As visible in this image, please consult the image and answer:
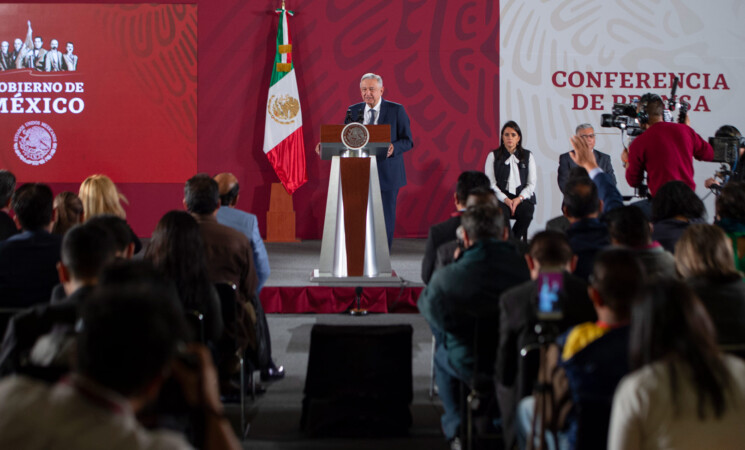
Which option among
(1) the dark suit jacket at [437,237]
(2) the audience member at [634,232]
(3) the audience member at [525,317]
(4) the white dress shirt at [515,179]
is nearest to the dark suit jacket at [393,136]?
(4) the white dress shirt at [515,179]

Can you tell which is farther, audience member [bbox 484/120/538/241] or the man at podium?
audience member [bbox 484/120/538/241]

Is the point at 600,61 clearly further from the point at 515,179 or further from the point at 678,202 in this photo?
the point at 678,202

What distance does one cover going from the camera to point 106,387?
109 centimetres

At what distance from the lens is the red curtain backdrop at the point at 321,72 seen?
783cm

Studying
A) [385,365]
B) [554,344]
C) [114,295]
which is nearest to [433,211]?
[385,365]

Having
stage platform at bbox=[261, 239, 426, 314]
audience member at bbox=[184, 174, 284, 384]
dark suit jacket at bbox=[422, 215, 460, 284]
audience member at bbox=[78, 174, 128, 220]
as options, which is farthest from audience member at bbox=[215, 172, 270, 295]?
stage platform at bbox=[261, 239, 426, 314]

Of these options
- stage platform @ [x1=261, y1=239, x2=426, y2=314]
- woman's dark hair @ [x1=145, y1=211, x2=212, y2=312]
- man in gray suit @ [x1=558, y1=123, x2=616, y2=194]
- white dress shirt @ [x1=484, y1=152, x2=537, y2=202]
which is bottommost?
stage platform @ [x1=261, y1=239, x2=426, y2=314]

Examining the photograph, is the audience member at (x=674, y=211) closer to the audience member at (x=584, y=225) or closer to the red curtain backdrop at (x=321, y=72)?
the audience member at (x=584, y=225)

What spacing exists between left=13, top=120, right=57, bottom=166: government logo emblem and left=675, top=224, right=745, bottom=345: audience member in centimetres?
702

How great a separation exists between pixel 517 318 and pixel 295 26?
6258 mm

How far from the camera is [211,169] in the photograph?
7.91 metres

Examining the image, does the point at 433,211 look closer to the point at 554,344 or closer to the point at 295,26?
the point at 295,26

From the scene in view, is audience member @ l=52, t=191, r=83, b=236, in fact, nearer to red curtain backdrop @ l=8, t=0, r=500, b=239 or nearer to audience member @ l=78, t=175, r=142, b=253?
audience member @ l=78, t=175, r=142, b=253

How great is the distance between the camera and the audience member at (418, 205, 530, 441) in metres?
2.58
